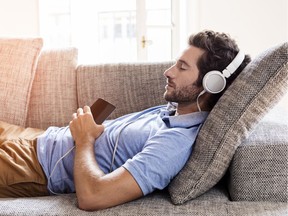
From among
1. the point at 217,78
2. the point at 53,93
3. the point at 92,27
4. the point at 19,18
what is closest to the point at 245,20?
the point at 92,27

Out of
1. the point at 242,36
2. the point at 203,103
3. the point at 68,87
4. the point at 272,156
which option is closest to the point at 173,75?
the point at 203,103

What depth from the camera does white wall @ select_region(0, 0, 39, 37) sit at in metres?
3.28

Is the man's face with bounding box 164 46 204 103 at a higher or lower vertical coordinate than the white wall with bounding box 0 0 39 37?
lower

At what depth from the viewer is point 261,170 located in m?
1.17

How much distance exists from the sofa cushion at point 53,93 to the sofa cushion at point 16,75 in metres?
0.04

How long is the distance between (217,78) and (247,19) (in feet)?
5.29

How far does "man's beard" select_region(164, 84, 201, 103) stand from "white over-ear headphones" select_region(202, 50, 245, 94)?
0.06m

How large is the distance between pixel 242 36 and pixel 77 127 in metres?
1.78

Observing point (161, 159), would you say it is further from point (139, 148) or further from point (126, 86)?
point (126, 86)

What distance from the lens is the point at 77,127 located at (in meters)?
1.39

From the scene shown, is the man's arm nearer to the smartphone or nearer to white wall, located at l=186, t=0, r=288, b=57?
the smartphone

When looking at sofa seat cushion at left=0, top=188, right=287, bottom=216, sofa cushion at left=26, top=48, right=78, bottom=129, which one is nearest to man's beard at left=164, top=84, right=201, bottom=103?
sofa seat cushion at left=0, top=188, right=287, bottom=216

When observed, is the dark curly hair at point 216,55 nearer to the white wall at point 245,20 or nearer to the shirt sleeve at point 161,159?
the shirt sleeve at point 161,159

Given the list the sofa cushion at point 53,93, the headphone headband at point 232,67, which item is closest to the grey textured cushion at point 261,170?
the headphone headband at point 232,67
